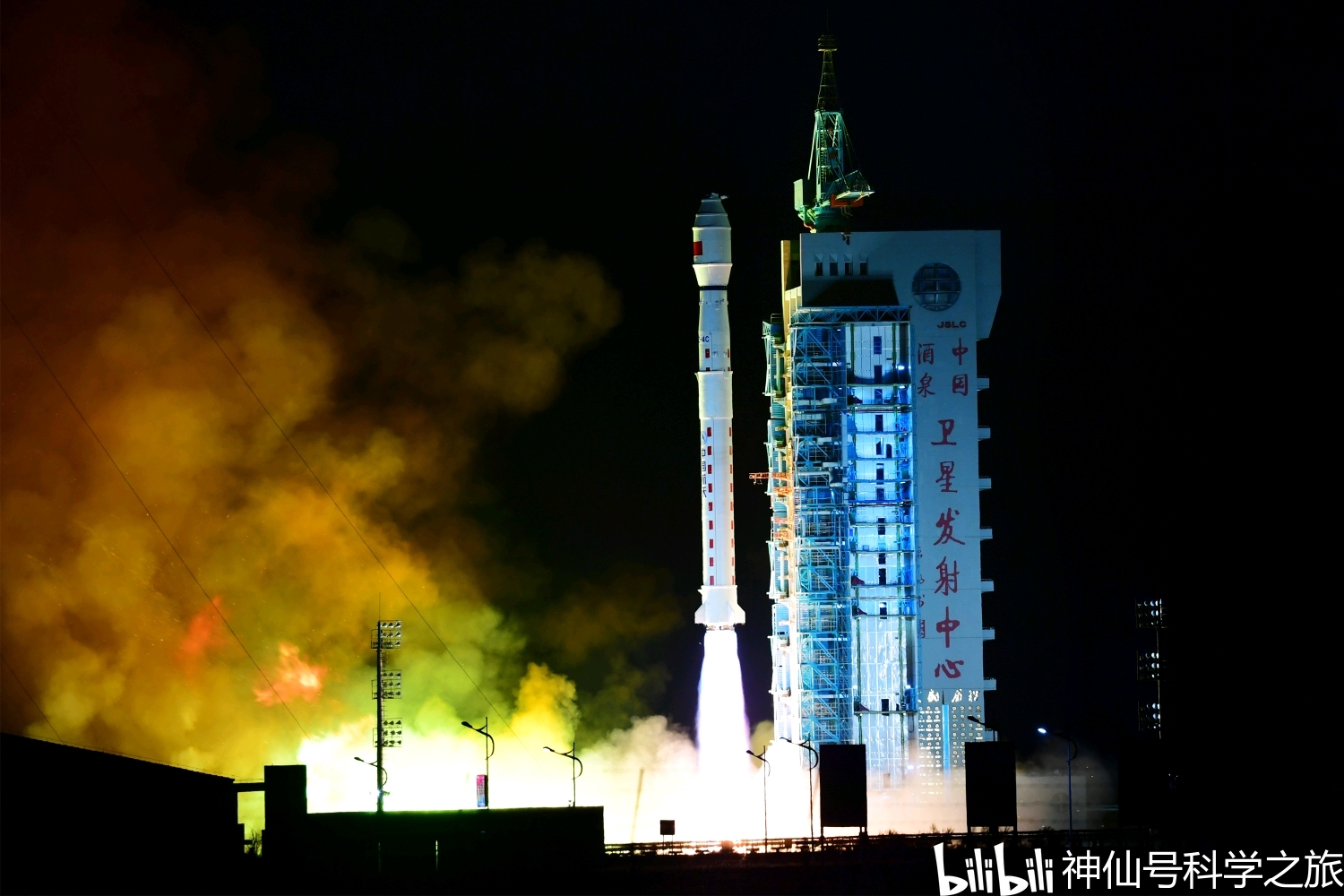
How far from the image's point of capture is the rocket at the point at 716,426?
191 feet

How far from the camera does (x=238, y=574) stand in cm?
6134

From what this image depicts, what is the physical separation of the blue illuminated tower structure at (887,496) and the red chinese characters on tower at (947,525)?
0.02 m

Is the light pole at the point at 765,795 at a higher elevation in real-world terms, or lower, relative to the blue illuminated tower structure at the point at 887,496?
lower

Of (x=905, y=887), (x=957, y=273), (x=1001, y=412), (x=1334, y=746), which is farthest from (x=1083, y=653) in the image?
(x=905, y=887)

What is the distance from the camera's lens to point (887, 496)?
58.8 meters

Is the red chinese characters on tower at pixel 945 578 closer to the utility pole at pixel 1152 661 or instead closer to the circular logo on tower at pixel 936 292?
the utility pole at pixel 1152 661

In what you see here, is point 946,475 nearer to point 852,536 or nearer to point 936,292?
point 852,536

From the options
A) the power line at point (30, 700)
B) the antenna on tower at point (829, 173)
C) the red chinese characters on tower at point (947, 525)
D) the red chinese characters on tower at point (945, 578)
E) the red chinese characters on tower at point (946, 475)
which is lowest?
the power line at point (30, 700)

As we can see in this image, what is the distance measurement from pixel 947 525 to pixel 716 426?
571 cm

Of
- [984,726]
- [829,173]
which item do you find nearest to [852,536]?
[984,726]

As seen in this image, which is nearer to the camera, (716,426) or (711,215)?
(716,426)

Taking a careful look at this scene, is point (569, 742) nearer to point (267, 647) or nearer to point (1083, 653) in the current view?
point (267, 647)

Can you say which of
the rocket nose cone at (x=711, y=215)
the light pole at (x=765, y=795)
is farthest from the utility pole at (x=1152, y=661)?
the rocket nose cone at (x=711, y=215)

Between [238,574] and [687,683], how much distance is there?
39.9 feet
